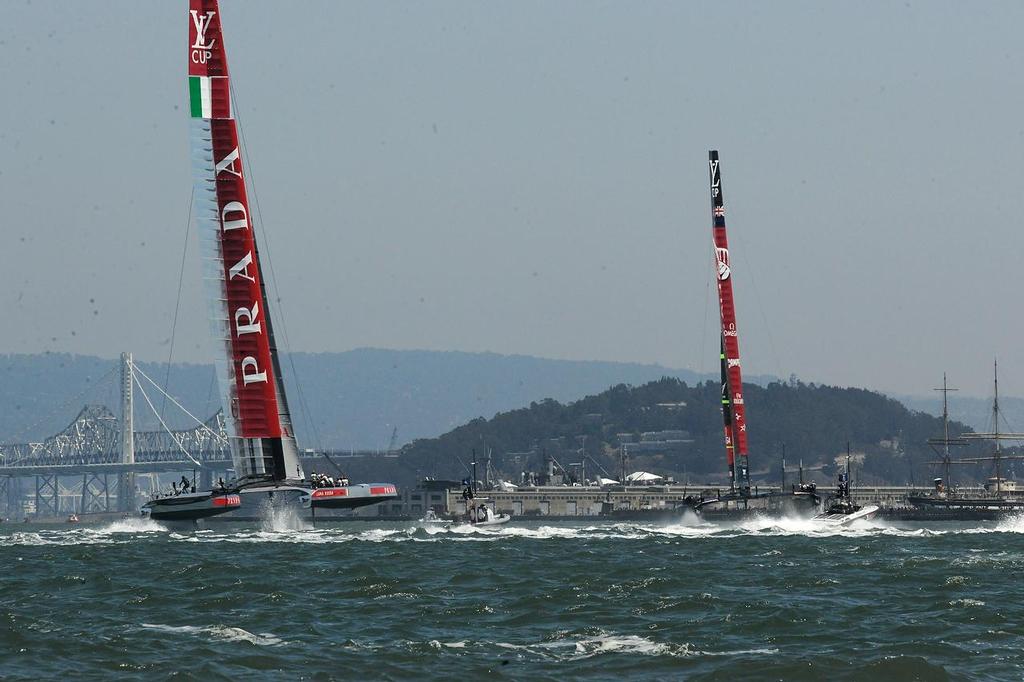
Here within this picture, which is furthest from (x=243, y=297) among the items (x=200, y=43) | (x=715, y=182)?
(x=715, y=182)

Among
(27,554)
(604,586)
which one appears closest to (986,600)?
(604,586)

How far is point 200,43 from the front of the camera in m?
54.3

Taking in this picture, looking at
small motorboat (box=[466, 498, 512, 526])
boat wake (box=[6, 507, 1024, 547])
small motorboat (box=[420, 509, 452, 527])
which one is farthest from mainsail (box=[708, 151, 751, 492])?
small motorboat (box=[420, 509, 452, 527])

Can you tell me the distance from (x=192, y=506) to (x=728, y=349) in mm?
33938

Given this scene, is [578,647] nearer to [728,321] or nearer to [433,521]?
[728,321]

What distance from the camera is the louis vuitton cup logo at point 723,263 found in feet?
264

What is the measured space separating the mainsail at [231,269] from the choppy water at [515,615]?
8.82 metres

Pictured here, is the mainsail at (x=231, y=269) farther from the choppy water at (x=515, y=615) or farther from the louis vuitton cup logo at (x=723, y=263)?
the louis vuitton cup logo at (x=723, y=263)

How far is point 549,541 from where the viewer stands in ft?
197

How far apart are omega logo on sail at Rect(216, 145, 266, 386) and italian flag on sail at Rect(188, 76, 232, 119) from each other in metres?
1.39

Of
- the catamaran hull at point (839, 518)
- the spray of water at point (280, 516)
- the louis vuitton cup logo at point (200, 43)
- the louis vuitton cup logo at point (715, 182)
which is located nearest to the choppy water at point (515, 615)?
the spray of water at point (280, 516)

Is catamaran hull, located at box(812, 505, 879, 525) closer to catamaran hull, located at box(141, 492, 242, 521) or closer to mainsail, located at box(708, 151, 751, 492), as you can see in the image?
mainsail, located at box(708, 151, 751, 492)

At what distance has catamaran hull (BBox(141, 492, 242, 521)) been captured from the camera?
174 feet

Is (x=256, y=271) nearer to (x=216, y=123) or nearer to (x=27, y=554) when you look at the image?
(x=216, y=123)
